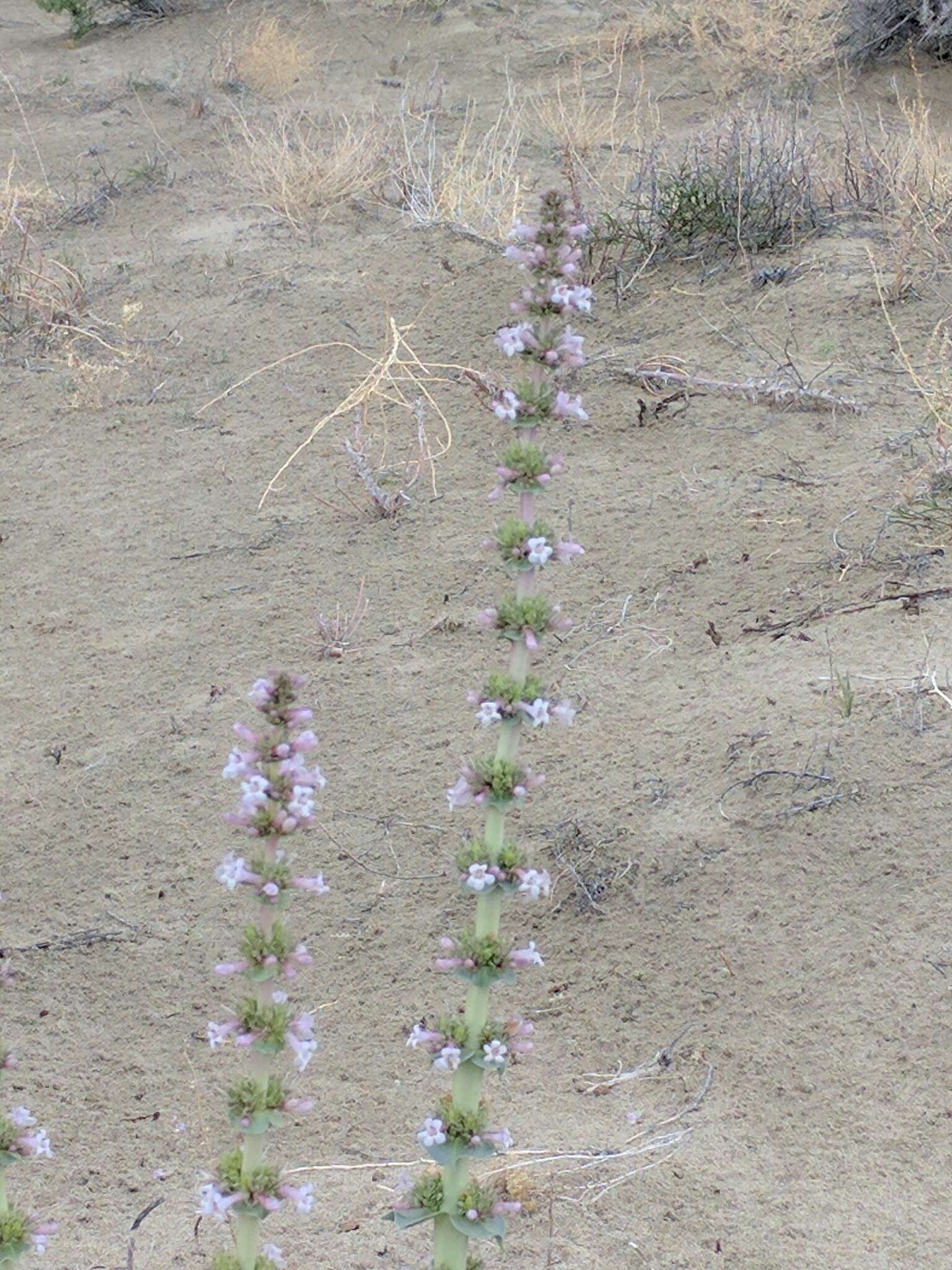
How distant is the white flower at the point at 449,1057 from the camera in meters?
2.10

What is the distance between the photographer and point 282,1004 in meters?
2.01

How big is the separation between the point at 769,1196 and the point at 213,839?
1909mm

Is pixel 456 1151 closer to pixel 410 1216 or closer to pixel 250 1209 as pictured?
pixel 410 1216

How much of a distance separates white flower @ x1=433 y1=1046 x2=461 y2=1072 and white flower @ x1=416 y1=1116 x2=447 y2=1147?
0.07 metres

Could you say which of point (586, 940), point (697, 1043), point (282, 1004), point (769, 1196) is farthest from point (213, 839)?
point (282, 1004)

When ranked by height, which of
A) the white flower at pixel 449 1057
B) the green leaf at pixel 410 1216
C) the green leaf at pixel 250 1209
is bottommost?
the green leaf at pixel 410 1216

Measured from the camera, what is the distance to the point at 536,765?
4.39 meters

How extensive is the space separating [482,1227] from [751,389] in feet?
13.9

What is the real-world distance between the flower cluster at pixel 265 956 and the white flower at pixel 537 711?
0.29 metres

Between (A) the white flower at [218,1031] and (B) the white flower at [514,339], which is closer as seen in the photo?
(A) the white flower at [218,1031]

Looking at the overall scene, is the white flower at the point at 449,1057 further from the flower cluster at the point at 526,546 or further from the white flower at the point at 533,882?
the flower cluster at the point at 526,546

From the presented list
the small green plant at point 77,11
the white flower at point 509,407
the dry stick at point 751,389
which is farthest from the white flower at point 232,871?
the small green plant at point 77,11

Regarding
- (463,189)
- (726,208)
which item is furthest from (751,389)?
(463,189)

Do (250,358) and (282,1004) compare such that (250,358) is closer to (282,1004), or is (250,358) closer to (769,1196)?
(769,1196)
